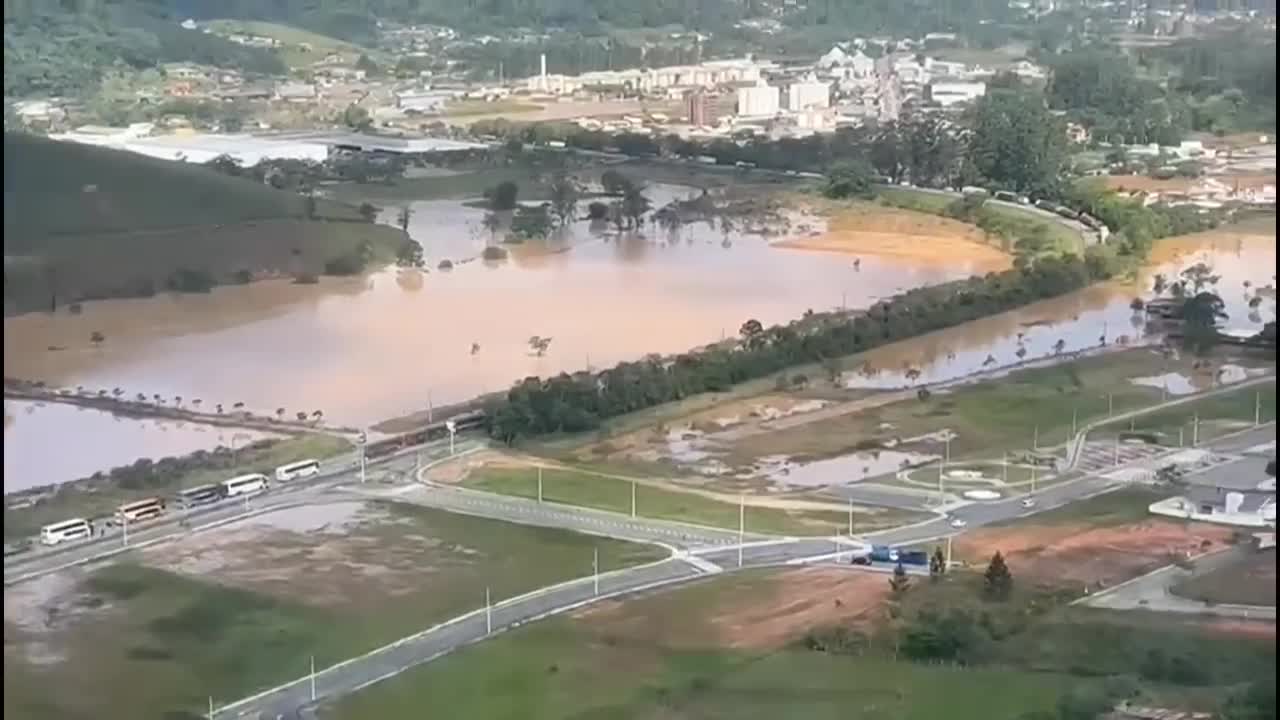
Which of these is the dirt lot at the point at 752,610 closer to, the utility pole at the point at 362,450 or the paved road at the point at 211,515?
the paved road at the point at 211,515

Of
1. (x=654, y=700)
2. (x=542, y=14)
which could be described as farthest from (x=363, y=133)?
(x=654, y=700)

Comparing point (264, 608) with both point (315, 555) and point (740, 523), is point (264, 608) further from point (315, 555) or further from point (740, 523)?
point (740, 523)

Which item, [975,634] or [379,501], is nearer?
[975,634]

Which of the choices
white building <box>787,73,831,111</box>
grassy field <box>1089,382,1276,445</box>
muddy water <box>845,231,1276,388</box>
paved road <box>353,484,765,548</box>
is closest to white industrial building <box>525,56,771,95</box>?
white building <box>787,73,831,111</box>

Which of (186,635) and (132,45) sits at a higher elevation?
(132,45)

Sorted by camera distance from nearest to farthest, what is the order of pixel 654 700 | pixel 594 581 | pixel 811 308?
pixel 654 700 → pixel 594 581 → pixel 811 308

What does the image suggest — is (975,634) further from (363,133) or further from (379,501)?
(363,133)

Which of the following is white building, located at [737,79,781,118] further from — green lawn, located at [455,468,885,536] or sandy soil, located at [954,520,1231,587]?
sandy soil, located at [954,520,1231,587]
